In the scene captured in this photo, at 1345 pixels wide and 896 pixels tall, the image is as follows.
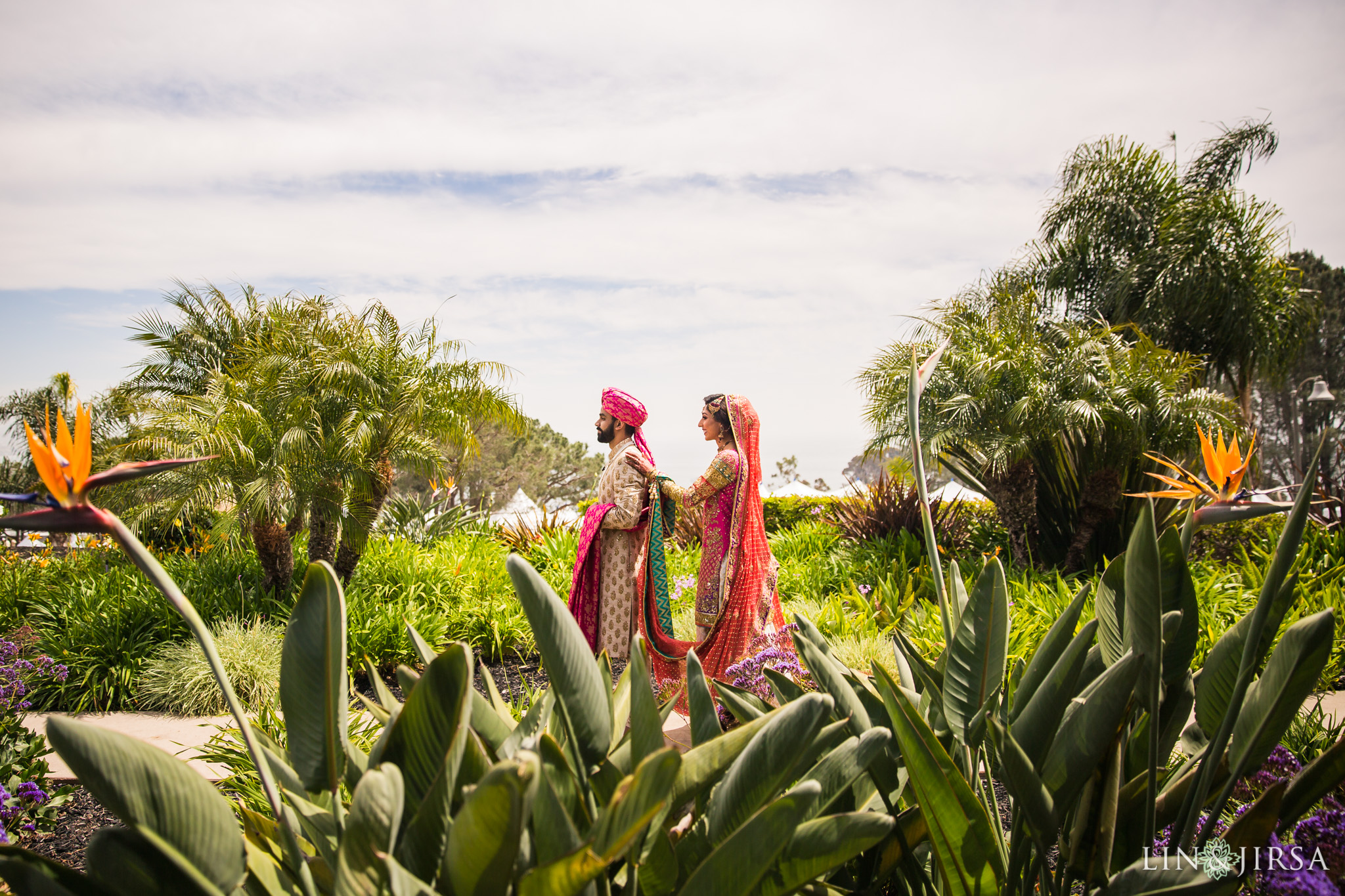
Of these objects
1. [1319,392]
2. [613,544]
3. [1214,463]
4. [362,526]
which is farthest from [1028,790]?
[362,526]

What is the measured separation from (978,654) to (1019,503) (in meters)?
7.16

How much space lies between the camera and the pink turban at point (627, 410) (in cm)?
432

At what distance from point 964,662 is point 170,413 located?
23.3 ft

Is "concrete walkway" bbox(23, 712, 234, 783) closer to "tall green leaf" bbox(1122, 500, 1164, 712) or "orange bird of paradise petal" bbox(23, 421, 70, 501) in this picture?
"orange bird of paradise petal" bbox(23, 421, 70, 501)

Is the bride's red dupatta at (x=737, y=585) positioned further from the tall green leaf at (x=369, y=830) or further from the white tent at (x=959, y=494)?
the white tent at (x=959, y=494)

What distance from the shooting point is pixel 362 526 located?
6.47 meters

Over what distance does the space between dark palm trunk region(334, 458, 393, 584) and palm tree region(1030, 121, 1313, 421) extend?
13958mm

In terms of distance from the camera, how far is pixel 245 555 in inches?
284

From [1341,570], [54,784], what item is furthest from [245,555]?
[1341,570]

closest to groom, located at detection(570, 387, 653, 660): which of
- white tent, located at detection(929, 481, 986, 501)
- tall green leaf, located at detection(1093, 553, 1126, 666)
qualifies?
tall green leaf, located at detection(1093, 553, 1126, 666)

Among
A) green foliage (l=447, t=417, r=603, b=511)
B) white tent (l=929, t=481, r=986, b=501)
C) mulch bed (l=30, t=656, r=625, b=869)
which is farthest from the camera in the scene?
green foliage (l=447, t=417, r=603, b=511)

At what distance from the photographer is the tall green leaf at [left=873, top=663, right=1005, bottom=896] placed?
129 cm

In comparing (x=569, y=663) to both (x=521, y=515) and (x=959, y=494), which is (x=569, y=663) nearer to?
(x=959, y=494)

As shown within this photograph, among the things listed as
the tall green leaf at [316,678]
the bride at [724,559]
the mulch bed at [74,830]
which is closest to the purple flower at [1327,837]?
the tall green leaf at [316,678]
